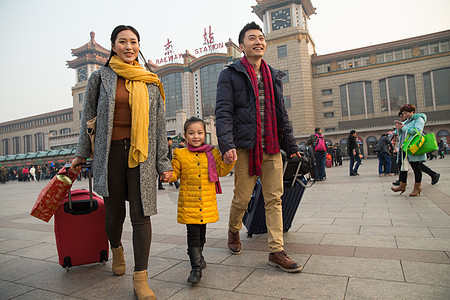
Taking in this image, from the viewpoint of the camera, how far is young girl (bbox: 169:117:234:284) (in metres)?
2.50

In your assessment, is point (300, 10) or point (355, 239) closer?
point (355, 239)

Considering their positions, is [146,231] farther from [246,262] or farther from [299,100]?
[299,100]

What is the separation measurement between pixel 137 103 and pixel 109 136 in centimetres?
30

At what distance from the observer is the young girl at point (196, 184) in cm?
250

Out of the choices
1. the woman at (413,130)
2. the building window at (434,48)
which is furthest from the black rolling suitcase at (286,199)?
the building window at (434,48)

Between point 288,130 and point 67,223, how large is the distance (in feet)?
6.87

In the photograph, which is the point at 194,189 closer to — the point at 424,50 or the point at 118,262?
the point at 118,262

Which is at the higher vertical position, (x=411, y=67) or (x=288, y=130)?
(x=411, y=67)

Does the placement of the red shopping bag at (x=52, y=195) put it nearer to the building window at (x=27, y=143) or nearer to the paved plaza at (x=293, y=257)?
the paved plaza at (x=293, y=257)

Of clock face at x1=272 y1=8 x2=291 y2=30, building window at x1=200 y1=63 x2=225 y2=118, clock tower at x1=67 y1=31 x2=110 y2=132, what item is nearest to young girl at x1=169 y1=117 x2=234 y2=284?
clock face at x1=272 y1=8 x2=291 y2=30

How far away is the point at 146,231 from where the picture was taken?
2.23 m

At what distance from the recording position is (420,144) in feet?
18.0

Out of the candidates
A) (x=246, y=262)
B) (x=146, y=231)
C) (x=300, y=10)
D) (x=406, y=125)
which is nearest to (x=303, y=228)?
(x=246, y=262)

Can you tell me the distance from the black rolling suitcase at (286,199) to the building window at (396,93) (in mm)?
45763
